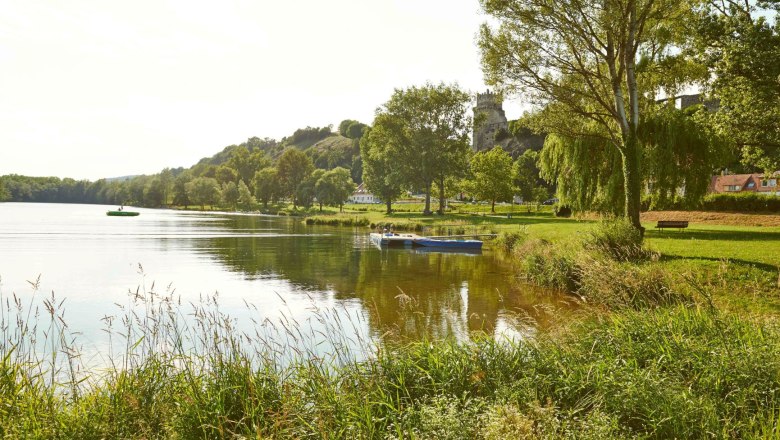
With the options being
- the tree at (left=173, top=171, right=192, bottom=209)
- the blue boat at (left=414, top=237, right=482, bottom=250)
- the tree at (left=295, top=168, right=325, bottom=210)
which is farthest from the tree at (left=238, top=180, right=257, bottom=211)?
the blue boat at (left=414, top=237, right=482, bottom=250)

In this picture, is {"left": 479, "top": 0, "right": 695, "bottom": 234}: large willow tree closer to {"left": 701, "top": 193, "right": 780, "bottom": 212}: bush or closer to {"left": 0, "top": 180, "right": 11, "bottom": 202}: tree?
{"left": 701, "top": 193, "right": 780, "bottom": 212}: bush

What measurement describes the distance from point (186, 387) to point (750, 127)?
22.2 m

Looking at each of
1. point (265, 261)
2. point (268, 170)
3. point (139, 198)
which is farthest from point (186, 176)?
point (265, 261)

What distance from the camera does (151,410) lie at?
6129mm

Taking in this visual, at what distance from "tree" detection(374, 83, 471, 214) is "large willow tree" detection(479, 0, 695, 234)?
4116 cm

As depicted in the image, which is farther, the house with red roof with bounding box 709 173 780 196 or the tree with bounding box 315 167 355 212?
the tree with bounding box 315 167 355 212

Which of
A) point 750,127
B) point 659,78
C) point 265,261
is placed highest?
point 659,78

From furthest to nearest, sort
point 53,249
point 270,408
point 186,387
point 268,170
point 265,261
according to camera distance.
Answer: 1. point 268,170
2. point 53,249
3. point 265,261
4. point 186,387
5. point 270,408

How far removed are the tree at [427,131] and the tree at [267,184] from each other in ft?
178

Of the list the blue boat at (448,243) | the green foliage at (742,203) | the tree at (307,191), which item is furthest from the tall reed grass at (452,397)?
the tree at (307,191)

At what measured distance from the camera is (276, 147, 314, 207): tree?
117 m

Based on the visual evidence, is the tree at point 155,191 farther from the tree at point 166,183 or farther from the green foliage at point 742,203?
the green foliage at point 742,203

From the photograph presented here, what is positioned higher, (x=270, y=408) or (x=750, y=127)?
(x=750, y=127)

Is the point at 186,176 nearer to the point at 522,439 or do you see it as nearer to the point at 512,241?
the point at 512,241
